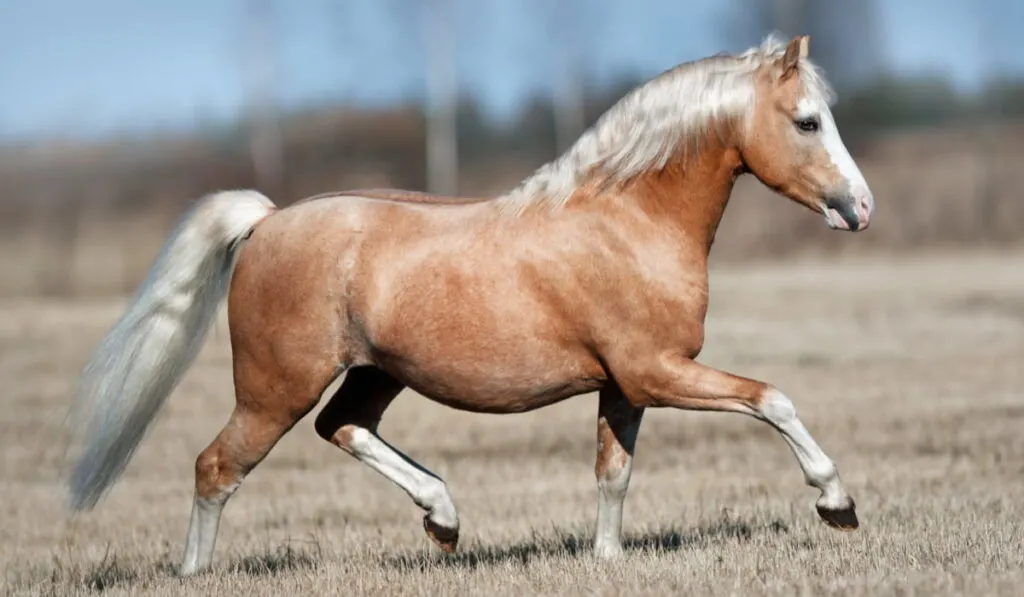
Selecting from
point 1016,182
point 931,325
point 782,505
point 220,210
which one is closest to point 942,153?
point 1016,182

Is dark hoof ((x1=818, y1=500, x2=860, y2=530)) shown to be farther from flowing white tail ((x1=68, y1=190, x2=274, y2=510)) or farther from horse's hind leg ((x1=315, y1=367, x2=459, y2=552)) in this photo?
flowing white tail ((x1=68, y1=190, x2=274, y2=510))

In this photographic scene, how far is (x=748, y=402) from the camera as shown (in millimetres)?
5633

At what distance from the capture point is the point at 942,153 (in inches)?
1393

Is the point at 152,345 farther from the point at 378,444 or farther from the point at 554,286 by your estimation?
the point at 554,286

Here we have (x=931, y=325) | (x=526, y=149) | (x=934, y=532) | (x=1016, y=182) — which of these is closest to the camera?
(x=934, y=532)

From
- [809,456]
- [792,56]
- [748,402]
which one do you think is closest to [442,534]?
[748,402]

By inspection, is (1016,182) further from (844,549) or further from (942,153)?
(844,549)

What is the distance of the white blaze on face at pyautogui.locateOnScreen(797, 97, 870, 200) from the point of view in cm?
573

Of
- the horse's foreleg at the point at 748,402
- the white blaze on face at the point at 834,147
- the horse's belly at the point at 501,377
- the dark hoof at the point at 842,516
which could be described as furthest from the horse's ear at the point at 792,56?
the dark hoof at the point at 842,516

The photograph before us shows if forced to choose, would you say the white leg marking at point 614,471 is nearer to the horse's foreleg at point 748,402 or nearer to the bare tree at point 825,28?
the horse's foreleg at point 748,402

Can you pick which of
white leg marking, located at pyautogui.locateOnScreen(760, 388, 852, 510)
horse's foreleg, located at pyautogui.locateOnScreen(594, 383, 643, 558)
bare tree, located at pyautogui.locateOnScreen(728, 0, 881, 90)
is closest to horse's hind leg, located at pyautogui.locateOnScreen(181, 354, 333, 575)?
horse's foreleg, located at pyautogui.locateOnScreen(594, 383, 643, 558)

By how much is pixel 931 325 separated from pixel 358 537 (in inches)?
520

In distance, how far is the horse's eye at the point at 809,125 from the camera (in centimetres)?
582

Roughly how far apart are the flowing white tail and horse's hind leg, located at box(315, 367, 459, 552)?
2.46ft
